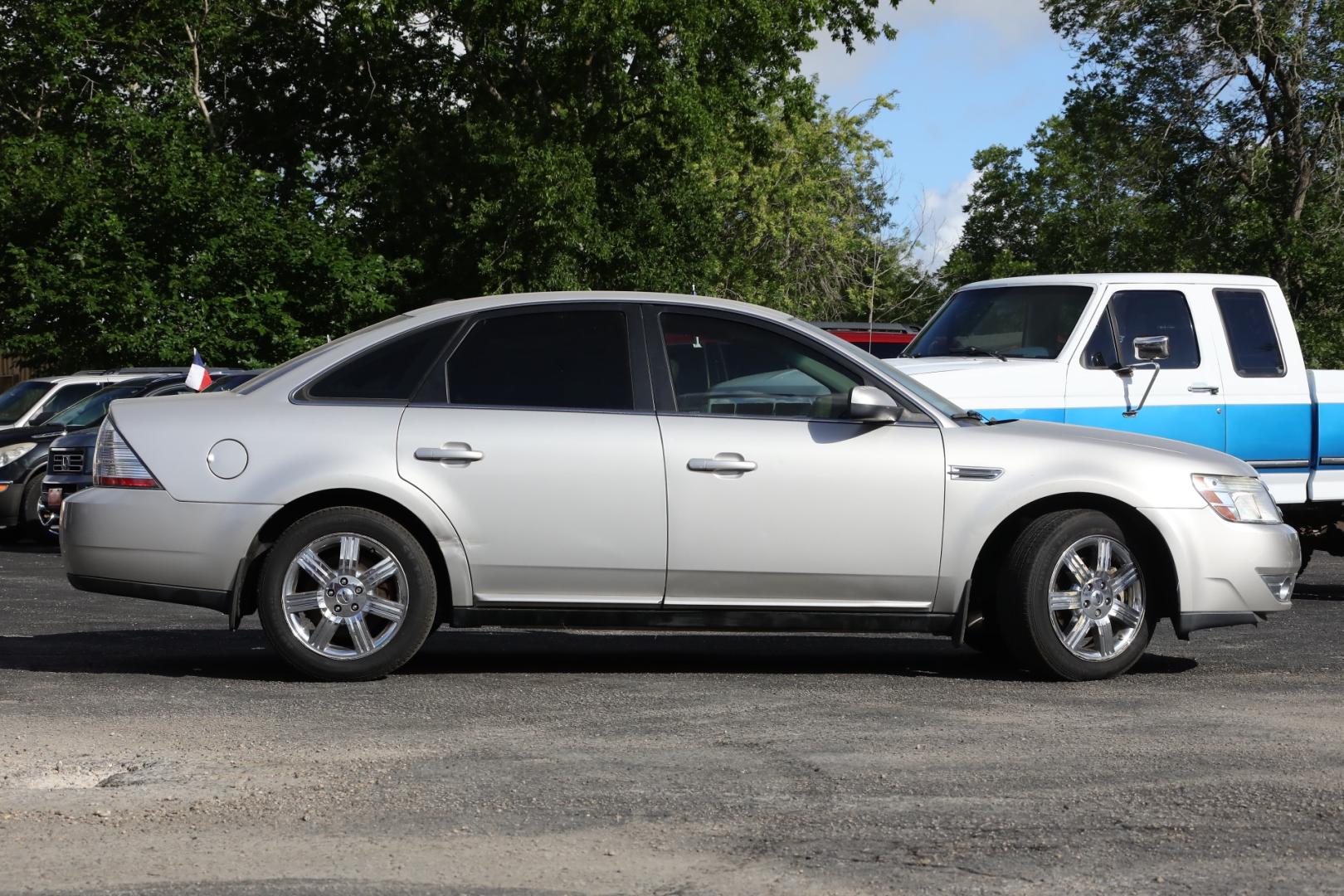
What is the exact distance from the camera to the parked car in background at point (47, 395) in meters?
19.4

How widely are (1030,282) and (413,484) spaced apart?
232 inches

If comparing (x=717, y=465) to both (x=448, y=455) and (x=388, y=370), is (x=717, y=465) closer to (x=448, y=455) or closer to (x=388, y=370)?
(x=448, y=455)

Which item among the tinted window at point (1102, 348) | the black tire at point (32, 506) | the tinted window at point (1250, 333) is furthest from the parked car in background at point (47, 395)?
the tinted window at point (1250, 333)

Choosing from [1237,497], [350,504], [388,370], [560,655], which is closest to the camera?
[350,504]

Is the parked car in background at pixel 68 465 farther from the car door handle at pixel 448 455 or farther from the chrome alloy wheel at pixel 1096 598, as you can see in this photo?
the chrome alloy wheel at pixel 1096 598

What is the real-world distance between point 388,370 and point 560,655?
1902mm

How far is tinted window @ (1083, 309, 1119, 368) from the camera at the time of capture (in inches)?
451

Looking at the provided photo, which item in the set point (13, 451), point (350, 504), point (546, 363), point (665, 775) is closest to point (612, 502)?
point (546, 363)

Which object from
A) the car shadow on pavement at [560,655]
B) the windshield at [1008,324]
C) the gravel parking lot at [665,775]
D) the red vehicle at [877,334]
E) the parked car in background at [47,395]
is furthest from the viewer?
the red vehicle at [877,334]

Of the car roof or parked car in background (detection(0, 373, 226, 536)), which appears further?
parked car in background (detection(0, 373, 226, 536))

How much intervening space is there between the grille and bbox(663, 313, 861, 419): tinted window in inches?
430

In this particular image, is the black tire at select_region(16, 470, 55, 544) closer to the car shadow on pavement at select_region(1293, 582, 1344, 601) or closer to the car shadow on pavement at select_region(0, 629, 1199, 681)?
the car shadow on pavement at select_region(0, 629, 1199, 681)

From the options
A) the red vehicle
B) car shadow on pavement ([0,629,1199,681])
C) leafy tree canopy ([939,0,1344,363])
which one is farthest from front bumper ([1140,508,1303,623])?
leafy tree canopy ([939,0,1344,363])

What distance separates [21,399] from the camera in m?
19.8
